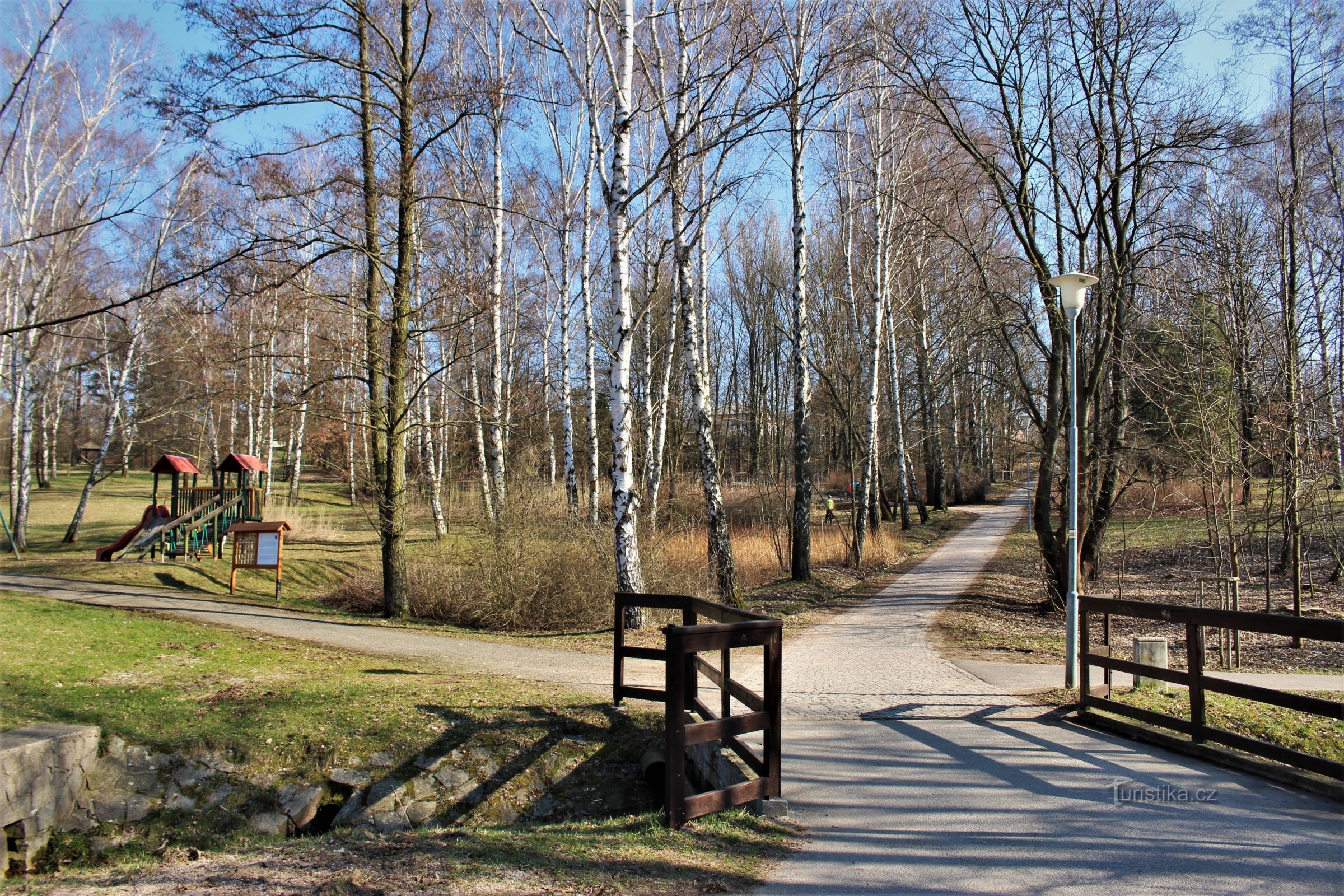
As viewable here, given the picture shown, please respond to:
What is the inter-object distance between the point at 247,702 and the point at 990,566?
59.8ft

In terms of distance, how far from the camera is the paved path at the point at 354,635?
957cm

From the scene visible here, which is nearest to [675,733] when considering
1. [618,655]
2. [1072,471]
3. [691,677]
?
[691,677]

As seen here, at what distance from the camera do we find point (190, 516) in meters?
19.1

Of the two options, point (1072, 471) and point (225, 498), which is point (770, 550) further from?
point (225, 498)

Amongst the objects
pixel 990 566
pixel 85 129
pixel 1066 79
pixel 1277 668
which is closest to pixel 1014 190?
pixel 1066 79

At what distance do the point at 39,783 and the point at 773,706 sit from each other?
5234 mm

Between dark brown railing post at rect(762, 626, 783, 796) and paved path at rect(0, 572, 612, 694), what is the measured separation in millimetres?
3322

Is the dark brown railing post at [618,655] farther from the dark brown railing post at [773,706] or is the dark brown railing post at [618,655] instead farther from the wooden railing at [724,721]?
the dark brown railing post at [773,706]

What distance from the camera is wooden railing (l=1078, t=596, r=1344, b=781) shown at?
550cm

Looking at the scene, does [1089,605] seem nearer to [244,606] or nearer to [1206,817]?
[1206,817]

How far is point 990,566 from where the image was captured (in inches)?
808

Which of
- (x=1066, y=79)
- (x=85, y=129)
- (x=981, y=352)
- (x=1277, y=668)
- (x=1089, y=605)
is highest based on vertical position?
(x=85, y=129)

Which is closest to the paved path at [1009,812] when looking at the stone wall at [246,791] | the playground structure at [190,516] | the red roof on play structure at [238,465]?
the stone wall at [246,791]

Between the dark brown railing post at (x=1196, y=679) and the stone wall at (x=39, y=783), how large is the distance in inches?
343
